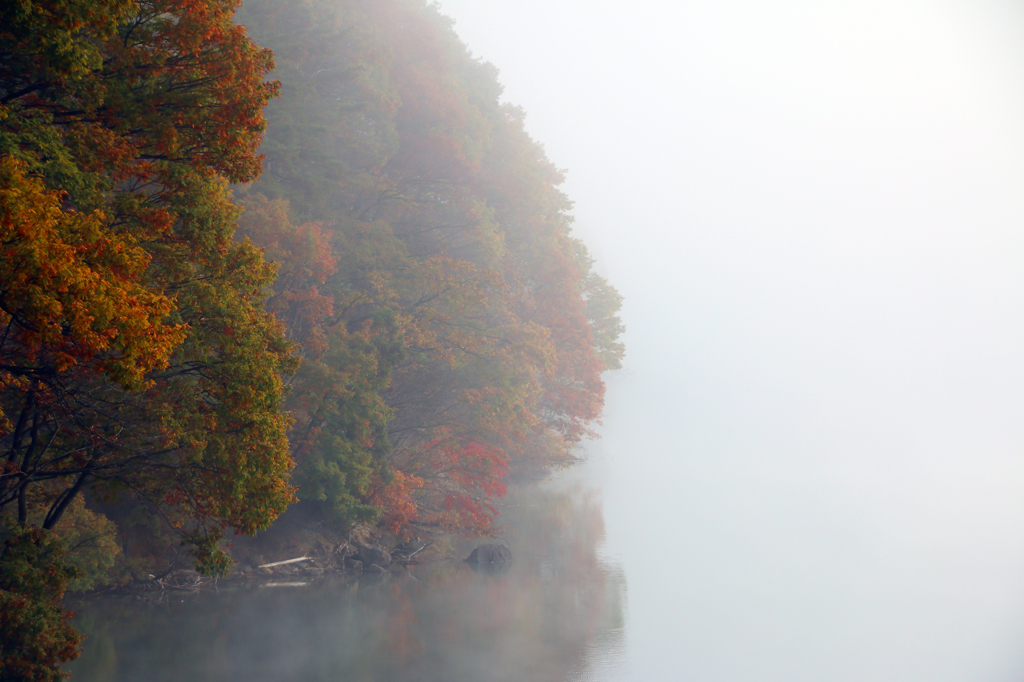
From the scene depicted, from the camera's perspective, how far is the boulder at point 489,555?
72.8ft

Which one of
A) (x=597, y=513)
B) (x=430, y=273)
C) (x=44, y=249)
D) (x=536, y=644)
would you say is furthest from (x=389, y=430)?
(x=44, y=249)

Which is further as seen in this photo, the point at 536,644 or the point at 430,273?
the point at 430,273

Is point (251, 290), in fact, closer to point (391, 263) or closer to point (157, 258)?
point (157, 258)

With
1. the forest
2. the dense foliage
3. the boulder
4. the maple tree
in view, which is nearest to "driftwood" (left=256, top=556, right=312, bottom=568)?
the forest

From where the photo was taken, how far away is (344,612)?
16.5m

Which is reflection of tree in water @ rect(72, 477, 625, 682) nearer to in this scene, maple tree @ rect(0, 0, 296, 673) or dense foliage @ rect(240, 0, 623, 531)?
dense foliage @ rect(240, 0, 623, 531)

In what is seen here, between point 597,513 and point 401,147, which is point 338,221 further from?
point 597,513

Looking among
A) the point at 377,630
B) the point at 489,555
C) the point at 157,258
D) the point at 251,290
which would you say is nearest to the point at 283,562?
the point at 377,630

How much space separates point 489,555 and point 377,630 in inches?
281

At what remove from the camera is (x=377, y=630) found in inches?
606

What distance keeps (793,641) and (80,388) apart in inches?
601

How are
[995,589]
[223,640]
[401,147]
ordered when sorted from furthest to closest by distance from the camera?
[401,147], [995,589], [223,640]

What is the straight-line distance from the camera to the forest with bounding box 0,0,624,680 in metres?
6.82

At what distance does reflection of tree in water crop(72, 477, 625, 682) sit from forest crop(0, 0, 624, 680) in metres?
1.44
